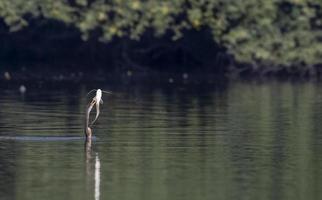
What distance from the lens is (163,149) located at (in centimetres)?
1727

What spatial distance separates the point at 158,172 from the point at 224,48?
1009 inches

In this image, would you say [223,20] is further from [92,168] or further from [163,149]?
[92,168]

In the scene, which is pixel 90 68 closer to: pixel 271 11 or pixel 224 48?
pixel 224 48

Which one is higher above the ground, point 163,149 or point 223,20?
point 223,20

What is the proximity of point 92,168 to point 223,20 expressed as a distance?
70.7 ft

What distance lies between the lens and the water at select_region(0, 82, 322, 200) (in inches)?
541

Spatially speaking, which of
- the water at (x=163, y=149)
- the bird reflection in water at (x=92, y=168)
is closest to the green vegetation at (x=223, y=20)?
the water at (x=163, y=149)

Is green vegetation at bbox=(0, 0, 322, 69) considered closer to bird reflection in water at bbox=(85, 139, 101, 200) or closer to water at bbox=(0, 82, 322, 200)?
water at bbox=(0, 82, 322, 200)

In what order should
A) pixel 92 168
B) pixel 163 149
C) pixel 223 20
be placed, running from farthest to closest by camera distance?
pixel 223 20, pixel 163 149, pixel 92 168

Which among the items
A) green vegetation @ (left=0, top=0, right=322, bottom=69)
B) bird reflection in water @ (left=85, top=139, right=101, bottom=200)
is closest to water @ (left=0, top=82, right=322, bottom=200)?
bird reflection in water @ (left=85, top=139, right=101, bottom=200)

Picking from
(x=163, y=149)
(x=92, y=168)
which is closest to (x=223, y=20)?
(x=163, y=149)

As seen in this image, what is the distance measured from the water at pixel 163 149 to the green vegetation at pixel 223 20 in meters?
8.49

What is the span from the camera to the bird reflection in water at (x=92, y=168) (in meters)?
13.7

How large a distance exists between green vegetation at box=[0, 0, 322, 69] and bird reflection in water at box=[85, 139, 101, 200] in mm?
18826
